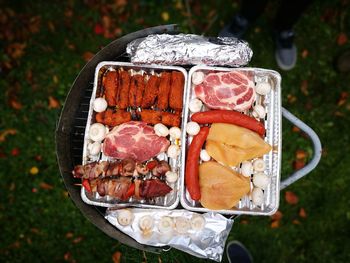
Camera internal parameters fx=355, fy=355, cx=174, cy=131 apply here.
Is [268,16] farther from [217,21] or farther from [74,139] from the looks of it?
[74,139]

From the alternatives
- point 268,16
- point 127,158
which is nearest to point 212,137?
point 127,158

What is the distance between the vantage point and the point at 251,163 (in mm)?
3293

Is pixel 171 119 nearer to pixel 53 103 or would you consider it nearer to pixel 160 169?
pixel 160 169

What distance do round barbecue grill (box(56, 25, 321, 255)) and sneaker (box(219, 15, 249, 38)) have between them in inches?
53.3

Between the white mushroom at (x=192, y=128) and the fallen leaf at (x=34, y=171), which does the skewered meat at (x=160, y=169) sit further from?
the fallen leaf at (x=34, y=171)

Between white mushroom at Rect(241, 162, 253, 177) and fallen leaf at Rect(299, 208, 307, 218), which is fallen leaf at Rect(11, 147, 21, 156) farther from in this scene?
fallen leaf at Rect(299, 208, 307, 218)

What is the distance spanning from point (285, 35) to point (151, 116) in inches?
102

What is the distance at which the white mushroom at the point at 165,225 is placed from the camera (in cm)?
321

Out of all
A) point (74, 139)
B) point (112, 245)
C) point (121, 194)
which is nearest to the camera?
point (121, 194)

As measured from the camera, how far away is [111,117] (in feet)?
10.9

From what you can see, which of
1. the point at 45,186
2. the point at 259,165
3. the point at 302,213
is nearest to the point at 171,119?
the point at 259,165

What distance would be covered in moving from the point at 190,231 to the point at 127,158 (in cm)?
88

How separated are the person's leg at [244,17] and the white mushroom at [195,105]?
1.87 m

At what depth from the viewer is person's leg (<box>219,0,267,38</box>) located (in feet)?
14.6
